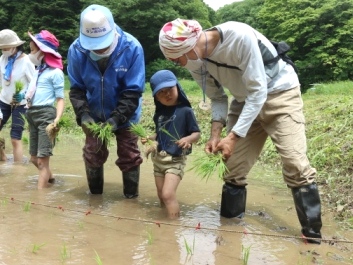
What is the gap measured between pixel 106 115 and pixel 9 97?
2.40 metres

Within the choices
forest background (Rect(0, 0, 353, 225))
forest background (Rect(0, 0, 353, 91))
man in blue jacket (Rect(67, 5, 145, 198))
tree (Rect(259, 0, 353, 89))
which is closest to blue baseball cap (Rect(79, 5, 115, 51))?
man in blue jacket (Rect(67, 5, 145, 198))

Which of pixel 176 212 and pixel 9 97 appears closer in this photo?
pixel 176 212

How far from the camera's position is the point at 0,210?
152 inches

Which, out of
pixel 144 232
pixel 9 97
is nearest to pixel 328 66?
pixel 9 97

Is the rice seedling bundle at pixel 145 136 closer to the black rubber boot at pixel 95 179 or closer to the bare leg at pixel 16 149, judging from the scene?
the black rubber boot at pixel 95 179

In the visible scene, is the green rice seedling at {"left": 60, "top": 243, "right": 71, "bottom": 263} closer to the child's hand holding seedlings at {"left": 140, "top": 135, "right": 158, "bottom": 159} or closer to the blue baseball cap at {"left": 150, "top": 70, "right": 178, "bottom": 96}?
the child's hand holding seedlings at {"left": 140, "top": 135, "right": 158, "bottom": 159}

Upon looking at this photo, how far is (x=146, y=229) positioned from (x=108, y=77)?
4.78ft

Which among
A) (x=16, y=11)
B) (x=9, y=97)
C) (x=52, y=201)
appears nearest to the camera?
(x=52, y=201)

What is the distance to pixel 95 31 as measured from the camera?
3891 mm

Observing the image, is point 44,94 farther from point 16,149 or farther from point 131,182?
point 16,149

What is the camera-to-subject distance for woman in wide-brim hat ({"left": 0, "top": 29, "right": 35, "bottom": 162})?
5719 millimetres

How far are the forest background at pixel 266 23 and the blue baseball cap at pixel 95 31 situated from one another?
23682 millimetres

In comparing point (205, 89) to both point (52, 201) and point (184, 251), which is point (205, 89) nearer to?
point (184, 251)

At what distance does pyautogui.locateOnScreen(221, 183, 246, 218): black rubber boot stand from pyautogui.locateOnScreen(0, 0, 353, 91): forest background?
2351 cm
